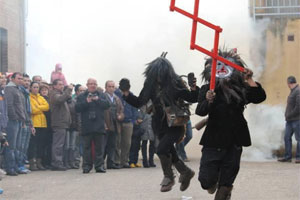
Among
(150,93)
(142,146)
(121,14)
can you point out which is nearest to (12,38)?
(121,14)

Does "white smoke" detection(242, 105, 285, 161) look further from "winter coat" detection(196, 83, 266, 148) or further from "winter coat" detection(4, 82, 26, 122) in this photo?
"winter coat" detection(196, 83, 266, 148)

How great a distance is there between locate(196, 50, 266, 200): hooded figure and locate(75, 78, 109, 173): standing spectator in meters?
5.88

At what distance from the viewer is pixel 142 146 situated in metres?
13.9

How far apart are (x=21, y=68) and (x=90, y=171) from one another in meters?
7.34

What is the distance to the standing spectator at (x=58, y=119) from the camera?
42.2ft

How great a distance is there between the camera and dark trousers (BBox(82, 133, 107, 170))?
12.1 metres

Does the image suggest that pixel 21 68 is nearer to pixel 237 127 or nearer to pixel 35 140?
pixel 35 140

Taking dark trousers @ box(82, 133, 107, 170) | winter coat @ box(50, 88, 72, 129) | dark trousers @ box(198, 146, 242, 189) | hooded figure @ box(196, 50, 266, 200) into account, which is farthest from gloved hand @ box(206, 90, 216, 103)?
winter coat @ box(50, 88, 72, 129)

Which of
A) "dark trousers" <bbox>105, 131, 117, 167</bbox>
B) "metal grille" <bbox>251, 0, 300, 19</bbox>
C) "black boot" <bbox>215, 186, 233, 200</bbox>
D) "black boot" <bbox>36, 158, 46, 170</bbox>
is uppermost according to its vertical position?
"metal grille" <bbox>251, 0, 300, 19</bbox>

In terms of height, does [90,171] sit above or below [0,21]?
below

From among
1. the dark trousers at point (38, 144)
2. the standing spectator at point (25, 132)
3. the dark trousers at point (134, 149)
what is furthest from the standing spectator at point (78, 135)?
the standing spectator at point (25, 132)

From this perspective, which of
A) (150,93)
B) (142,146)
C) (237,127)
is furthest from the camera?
(142,146)

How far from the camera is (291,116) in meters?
14.4

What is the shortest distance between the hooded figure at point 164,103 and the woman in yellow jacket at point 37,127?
456 cm
